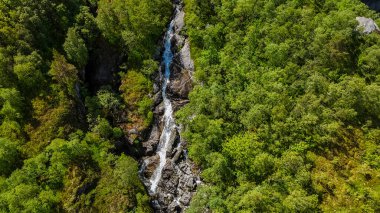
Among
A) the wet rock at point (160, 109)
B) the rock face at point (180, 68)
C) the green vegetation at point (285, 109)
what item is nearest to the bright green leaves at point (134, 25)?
the rock face at point (180, 68)

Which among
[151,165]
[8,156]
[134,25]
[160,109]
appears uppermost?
[134,25]

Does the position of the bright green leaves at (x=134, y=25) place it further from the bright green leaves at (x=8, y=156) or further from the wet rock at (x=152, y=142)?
the bright green leaves at (x=8, y=156)

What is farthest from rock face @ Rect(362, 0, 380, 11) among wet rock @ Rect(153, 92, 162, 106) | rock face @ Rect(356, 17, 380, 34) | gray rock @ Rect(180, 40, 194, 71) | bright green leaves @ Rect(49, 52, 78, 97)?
bright green leaves @ Rect(49, 52, 78, 97)

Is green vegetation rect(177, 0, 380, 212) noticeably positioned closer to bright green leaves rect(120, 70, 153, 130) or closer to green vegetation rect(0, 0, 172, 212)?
bright green leaves rect(120, 70, 153, 130)

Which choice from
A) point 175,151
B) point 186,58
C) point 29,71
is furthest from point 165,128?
point 29,71

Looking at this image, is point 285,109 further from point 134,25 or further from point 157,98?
point 134,25

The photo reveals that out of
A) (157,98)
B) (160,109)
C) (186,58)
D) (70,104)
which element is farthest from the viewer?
(186,58)
